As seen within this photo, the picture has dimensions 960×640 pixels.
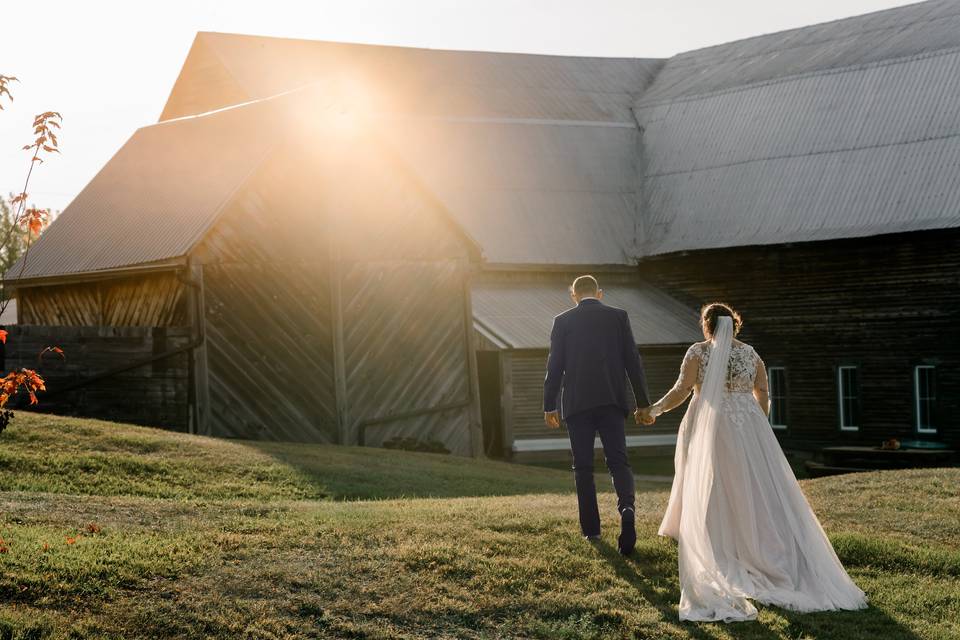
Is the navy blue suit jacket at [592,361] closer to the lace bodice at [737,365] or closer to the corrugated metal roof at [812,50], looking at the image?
the lace bodice at [737,365]

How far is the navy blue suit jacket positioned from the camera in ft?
36.5

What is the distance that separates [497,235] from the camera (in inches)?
1438

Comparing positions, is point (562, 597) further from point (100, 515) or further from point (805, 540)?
point (100, 515)

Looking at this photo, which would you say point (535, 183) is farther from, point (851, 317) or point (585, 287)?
point (585, 287)

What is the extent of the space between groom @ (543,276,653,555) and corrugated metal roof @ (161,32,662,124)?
26.5 metres

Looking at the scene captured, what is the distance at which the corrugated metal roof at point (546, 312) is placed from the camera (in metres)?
32.5

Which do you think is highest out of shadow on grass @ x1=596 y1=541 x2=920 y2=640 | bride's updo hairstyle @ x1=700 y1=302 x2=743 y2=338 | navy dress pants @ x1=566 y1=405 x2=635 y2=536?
bride's updo hairstyle @ x1=700 y1=302 x2=743 y2=338

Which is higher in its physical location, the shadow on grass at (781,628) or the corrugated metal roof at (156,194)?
the corrugated metal roof at (156,194)

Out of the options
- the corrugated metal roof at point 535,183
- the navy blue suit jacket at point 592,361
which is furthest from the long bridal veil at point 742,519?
the corrugated metal roof at point 535,183

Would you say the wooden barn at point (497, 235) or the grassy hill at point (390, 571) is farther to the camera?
the wooden barn at point (497, 235)

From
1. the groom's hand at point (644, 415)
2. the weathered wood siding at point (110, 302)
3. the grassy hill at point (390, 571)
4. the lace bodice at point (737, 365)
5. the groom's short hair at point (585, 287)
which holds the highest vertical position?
the weathered wood siding at point (110, 302)

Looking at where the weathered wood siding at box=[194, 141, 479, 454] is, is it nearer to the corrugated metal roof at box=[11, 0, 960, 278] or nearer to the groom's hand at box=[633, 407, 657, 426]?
the corrugated metal roof at box=[11, 0, 960, 278]

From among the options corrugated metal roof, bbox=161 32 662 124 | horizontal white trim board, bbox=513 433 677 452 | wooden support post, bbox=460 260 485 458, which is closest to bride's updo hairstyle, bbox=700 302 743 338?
wooden support post, bbox=460 260 485 458

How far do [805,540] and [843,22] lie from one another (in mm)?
31930
